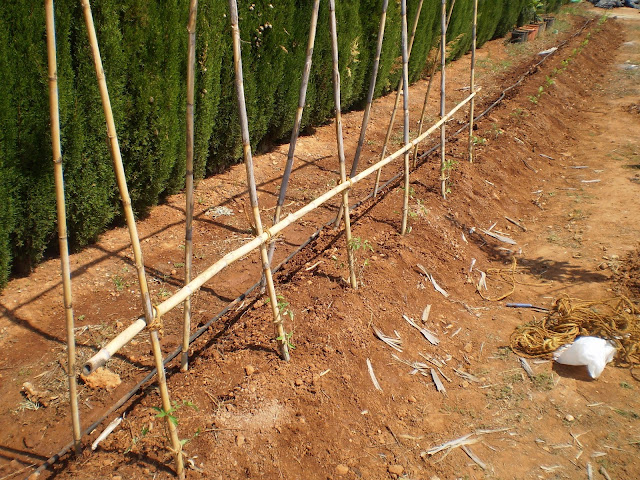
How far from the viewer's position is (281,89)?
7199 millimetres

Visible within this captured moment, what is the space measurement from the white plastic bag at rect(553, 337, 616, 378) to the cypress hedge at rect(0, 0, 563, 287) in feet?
13.3

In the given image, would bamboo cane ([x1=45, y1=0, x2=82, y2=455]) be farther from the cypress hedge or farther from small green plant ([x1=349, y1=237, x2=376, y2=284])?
small green plant ([x1=349, y1=237, x2=376, y2=284])

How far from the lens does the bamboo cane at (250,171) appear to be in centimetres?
270

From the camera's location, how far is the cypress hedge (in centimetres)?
388

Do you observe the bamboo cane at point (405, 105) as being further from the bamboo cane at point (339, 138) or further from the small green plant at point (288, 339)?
the small green plant at point (288, 339)

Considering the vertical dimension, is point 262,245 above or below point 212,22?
below

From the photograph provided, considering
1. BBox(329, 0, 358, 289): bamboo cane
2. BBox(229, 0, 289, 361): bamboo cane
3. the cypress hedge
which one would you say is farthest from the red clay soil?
the cypress hedge

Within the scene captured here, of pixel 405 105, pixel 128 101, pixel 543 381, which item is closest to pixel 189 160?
pixel 128 101

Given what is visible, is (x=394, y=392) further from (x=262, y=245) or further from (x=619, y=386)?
(x=619, y=386)

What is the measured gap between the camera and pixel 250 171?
294 cm

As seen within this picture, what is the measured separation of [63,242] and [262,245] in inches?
44.6

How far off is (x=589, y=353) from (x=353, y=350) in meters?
1.76

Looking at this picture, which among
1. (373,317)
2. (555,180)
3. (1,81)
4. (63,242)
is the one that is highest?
(1,81)

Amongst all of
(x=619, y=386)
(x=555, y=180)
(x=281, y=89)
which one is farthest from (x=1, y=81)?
(x=555, y=180)
